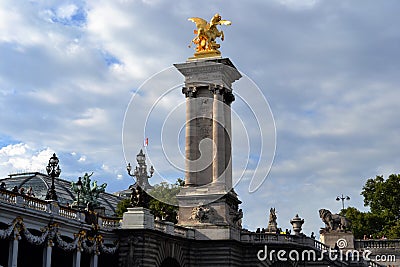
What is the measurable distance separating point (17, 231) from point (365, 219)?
164 feet

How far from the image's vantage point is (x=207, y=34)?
56.8 m

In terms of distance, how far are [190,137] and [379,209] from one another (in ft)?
105

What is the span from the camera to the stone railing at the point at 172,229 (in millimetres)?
45394

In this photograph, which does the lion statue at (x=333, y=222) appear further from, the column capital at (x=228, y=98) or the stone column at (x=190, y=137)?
the stone column at (x=190, y=137)

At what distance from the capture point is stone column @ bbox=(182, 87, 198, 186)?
53406mm

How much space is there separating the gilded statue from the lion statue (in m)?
18.8

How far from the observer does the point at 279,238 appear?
2026 inches

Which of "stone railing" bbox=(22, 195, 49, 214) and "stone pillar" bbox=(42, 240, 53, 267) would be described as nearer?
"stone railing" bbox=(22, 195, 49, 214)

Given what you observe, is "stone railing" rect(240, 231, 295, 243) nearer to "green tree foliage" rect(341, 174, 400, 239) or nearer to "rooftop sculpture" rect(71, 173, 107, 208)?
"rooftop sculpture" rect(71, 173, 107, 208)

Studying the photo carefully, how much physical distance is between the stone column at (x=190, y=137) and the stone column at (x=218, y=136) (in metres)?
1.67

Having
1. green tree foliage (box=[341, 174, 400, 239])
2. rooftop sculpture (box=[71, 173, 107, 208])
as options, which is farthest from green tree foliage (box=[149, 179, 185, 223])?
green tree foliage (box=[341, 174, 400, 239])

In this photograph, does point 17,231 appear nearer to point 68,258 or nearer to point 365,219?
point 68,258

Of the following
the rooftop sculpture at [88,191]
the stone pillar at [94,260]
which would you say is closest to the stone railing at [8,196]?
the stone pillar at [94,260]

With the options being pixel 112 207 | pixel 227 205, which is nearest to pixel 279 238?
pixel 227 205
